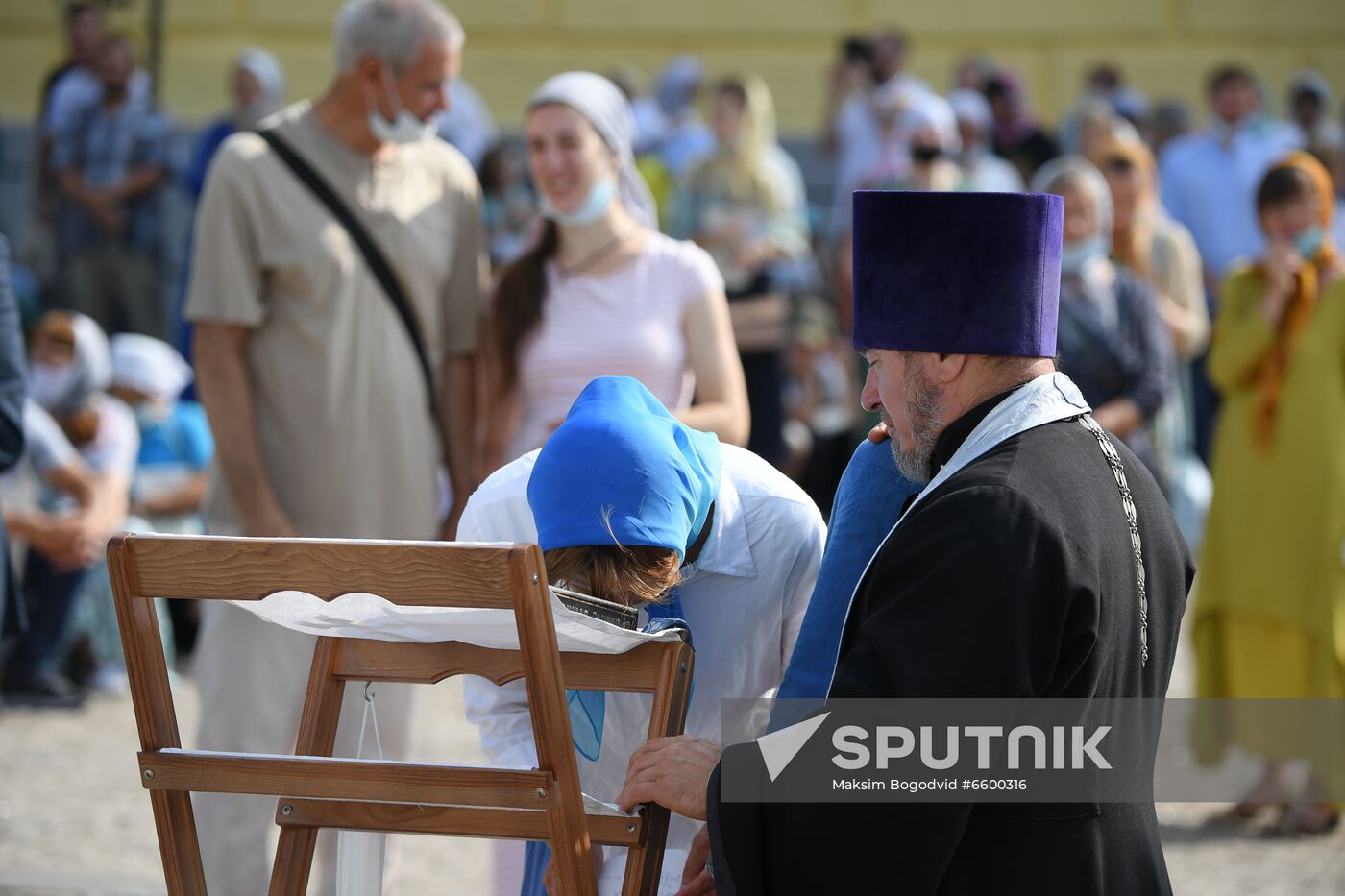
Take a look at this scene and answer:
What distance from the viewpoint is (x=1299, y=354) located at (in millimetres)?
5578

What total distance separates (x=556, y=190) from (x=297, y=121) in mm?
621

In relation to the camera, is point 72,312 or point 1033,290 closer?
point 1033,290

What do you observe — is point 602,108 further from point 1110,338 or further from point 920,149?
point 920,149

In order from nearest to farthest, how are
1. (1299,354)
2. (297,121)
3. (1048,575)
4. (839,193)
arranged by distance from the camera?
(1048,575) → (297,121) → (1299,354) → (839,193)

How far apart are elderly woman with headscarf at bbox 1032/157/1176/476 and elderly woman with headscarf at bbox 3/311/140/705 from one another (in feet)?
12.0

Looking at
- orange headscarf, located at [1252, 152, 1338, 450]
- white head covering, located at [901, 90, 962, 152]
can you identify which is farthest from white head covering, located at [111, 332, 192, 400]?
orange headscarf, located at [1252, 152, 1338, 450]

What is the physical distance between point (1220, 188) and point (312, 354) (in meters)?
7.30

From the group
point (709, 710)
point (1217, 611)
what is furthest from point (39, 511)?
point (709, 710)

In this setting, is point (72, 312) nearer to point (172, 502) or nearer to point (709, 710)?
point (172, 502)

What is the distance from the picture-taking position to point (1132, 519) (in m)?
2.46

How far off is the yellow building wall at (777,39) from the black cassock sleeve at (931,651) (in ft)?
37.3

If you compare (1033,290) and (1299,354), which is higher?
(1033,290)

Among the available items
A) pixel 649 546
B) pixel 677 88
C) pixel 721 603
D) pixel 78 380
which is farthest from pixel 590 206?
pixel 677 88

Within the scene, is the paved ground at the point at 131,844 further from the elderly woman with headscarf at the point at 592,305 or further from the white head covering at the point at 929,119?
the white head covering at the point at 929,119
